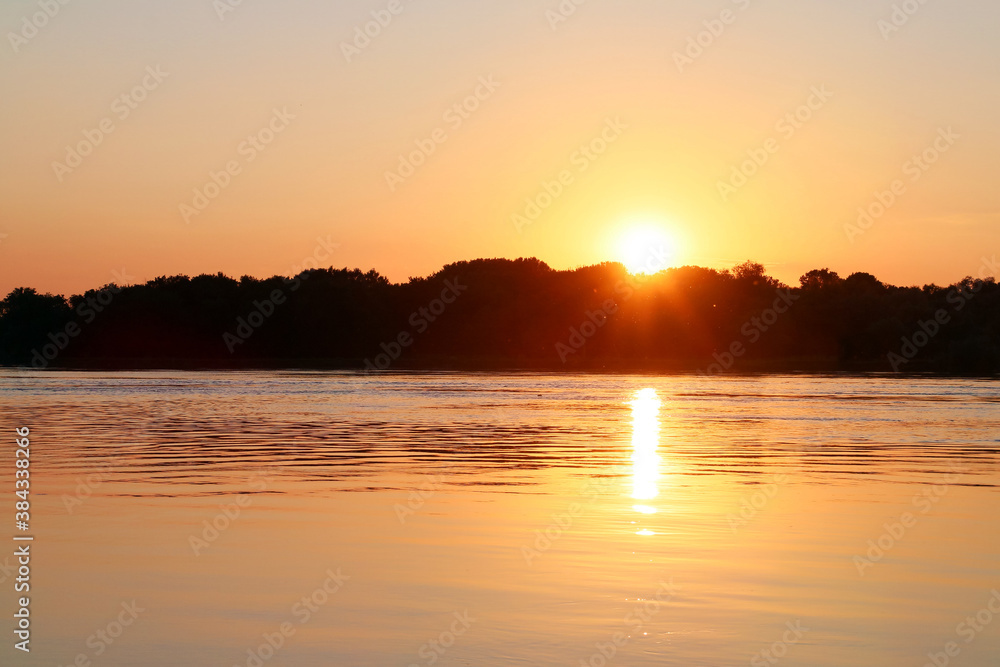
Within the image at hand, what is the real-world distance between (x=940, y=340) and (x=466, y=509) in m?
111

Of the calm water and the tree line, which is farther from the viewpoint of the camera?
the tree line

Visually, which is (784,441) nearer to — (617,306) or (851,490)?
(851,490)

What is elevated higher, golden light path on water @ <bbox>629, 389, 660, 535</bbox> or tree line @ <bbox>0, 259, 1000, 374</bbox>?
tree line @ <bbox>0, 259, 1000, 374</bbox>

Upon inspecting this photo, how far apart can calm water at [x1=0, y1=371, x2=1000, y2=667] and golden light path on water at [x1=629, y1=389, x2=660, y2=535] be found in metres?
0.11

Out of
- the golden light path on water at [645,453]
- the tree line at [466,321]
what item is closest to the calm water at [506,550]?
the golden light path on water at [645,453]

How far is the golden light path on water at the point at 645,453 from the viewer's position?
16.6 metres

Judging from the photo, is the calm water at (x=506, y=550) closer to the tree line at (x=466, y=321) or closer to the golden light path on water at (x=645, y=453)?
the golden light path on water at (x=645, y=453)

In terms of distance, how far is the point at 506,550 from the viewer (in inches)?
482

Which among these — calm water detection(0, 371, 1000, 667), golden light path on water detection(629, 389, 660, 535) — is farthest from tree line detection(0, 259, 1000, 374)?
calm water detection(0, 371, 1000, 667)

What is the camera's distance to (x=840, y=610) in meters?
9.74

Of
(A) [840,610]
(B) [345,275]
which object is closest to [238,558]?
(A) [840,610]

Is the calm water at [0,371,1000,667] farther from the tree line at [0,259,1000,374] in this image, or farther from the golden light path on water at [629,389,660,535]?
the tree line at [0,259,1000,374]

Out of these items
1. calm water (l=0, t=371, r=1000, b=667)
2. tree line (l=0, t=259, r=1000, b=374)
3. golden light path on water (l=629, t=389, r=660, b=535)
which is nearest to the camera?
calm water (l=0, t=371, r=1000, b=667)

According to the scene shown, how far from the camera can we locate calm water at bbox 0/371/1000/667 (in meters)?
8.68
